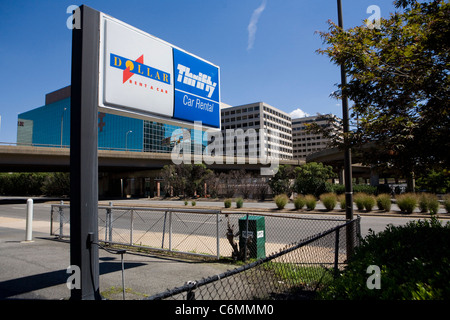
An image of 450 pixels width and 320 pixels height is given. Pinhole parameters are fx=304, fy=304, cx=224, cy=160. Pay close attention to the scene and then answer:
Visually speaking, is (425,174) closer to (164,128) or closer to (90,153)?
(90,153)

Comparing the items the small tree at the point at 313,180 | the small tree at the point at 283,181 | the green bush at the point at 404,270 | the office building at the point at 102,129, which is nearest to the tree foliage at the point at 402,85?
the green bush at the point at 404,270

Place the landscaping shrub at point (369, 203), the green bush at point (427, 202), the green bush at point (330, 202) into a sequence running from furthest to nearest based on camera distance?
the green bush at point (330, 202)
the landscaping shrub at point (369, 203)
the green bush at point (427, 202)

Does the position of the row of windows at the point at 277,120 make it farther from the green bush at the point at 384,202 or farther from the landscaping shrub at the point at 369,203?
the green bush at the point at 384,202

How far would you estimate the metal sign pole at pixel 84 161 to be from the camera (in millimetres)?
3307

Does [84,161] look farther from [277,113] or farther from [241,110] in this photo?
[277,113]

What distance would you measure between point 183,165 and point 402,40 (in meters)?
41.8

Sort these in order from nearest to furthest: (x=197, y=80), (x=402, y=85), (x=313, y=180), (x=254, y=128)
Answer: (x=402, y=85) → (x=197, y=80) → (x=313, y=180) → (x=254, y=128)

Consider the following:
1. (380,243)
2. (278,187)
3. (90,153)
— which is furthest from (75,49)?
(278,187)

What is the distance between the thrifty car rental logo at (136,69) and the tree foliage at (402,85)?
3.05 meters

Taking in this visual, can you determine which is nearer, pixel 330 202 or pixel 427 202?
pixel 427 202

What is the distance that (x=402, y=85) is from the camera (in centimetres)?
448

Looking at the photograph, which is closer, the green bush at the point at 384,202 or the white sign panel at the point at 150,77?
the white sign panel at the point at 150,77

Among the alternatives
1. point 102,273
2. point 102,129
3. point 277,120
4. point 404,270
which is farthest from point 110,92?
point 277,120

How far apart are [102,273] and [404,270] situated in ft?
18.2
